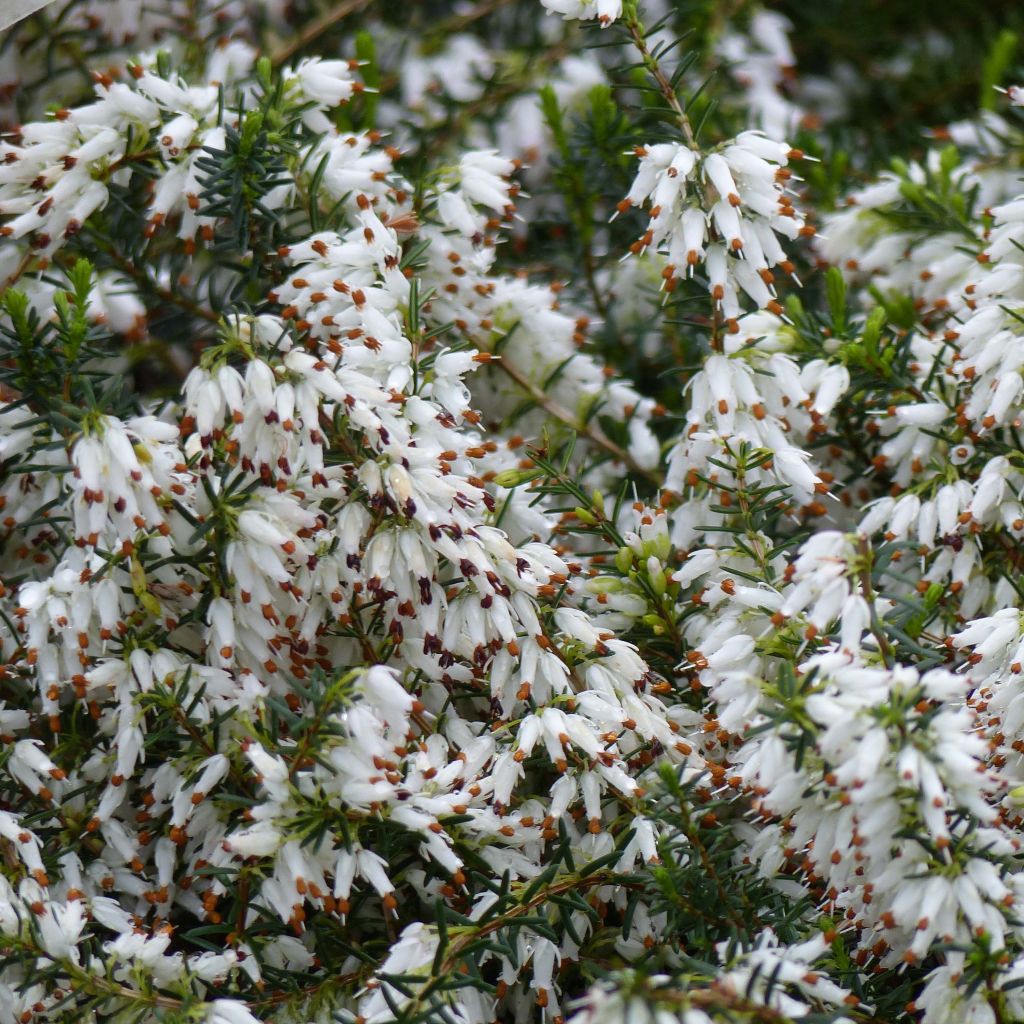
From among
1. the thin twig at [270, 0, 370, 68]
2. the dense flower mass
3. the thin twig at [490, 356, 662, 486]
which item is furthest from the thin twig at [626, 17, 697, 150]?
the thin twig at [270, 0, 370, 68]

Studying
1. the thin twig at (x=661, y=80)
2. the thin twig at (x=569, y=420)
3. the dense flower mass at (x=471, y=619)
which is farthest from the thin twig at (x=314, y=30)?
the thin twig at (x=661, y=80)

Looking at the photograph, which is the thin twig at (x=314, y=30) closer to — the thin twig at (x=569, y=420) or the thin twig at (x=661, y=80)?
the thin twig at (x=569, y=420)

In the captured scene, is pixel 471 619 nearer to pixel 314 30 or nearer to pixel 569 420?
pixel 569 420

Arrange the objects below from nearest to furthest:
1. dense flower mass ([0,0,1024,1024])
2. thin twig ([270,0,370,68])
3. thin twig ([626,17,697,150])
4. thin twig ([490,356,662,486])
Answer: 1. dense flower mass ([0,0,1024,1024])
2. thin twig ([626,17,697,150])
3. thin twig ([490,356,662,486])
4. thin twig ([270,0,370,68])

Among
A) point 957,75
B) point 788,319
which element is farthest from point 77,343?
point 957,75

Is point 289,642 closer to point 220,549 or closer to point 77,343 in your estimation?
point 220,549

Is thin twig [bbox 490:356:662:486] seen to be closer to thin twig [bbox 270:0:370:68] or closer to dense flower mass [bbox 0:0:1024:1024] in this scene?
dense flower mass [bbox 0:0:1024:1024]

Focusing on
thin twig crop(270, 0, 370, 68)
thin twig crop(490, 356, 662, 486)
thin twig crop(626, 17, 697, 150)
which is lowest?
thin twig crop(490, 356, 662, 486)

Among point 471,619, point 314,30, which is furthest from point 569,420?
point 314,30
